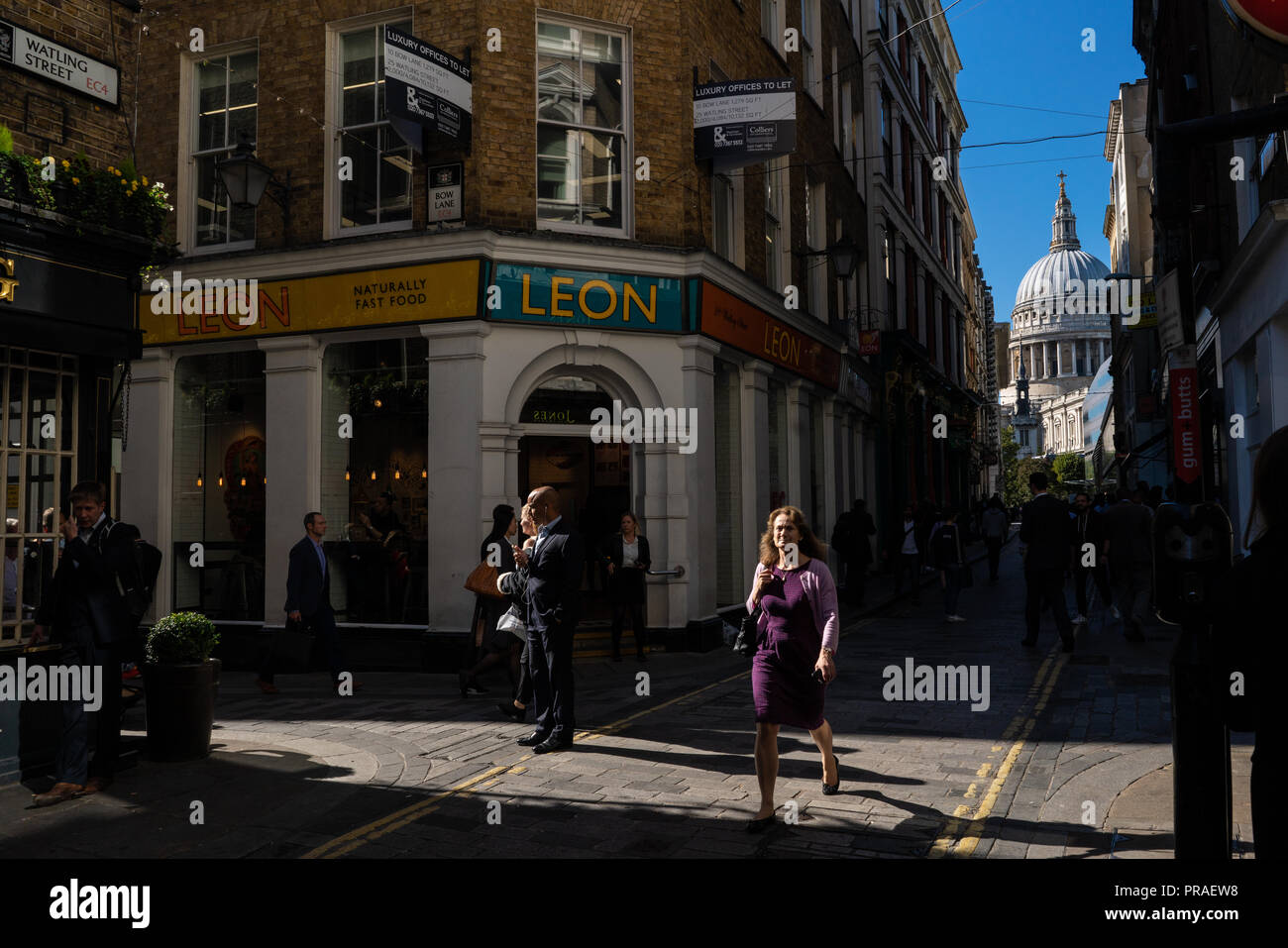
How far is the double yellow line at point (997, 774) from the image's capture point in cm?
489

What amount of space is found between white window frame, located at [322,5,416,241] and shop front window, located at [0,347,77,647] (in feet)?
18.3

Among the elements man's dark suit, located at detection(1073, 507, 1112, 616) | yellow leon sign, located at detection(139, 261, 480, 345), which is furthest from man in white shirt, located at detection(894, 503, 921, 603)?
yellow leon sign, located at detection(139, 261, 480, 345)

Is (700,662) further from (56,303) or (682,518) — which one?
(56,303)

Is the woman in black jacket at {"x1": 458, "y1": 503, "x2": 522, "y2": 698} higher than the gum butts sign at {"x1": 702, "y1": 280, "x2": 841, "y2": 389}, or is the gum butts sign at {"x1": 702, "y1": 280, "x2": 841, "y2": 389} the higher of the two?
the gum butts sign at {"x1": 702, "y1": 280, "x2": 841, "y2": 389}

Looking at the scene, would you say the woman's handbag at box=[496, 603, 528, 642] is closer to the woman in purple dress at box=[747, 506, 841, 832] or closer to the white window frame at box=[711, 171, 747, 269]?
the woman in purple dress at box=[747, 506, 841, 832]

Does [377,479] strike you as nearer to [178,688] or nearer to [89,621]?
[178,688]

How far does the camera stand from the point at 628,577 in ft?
38.2

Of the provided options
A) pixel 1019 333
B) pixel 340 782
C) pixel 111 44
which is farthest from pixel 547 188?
pixel 1019 333

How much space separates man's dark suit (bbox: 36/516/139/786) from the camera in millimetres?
6043

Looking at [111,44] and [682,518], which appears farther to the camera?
[682,518]

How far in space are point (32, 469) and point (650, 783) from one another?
17.1ft

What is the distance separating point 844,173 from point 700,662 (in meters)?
14.0

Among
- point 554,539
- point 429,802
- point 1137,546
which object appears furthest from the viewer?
point 1137,546
